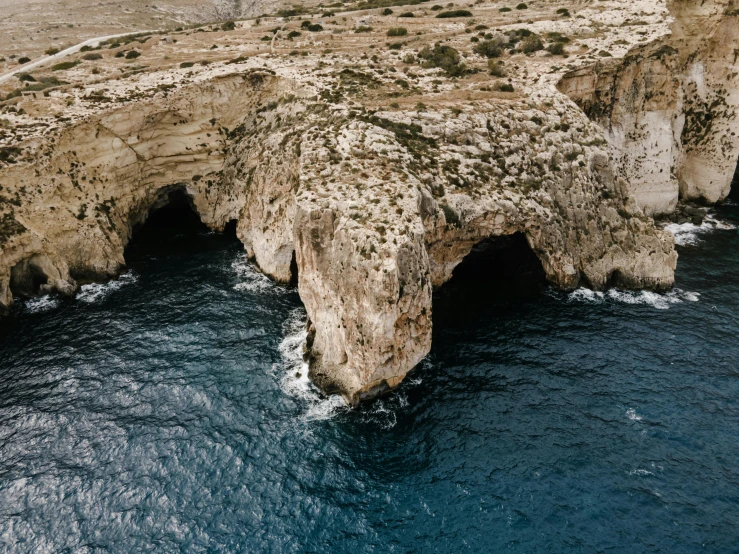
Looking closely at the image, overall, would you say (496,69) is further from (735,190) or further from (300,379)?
(300,379)

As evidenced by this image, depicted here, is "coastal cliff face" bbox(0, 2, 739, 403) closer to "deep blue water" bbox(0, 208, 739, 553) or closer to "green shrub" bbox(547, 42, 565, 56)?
"green shrub" bbox(547, 42, 565, 56)

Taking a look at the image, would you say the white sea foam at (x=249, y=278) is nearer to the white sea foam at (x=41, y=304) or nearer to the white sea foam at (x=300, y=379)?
the white sea foam at (x=300, y=379)

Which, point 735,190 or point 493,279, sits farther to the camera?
point 735,190

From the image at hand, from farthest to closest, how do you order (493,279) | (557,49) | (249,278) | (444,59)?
(444,59) < (557,49) < (249,278) < (493,279)

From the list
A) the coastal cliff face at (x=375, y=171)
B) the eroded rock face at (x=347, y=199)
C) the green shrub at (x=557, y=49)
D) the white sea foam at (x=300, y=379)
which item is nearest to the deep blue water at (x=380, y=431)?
the white sea foam at (x=300, y=379)

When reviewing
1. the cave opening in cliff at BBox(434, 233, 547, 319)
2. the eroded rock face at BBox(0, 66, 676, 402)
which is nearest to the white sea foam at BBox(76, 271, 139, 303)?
the eroded rock face at BBox(0, 66, 676, 402)

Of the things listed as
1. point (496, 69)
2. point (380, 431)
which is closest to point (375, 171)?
point (380, 431)

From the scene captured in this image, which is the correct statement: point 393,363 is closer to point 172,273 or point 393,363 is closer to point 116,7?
Answer: point 172,273
